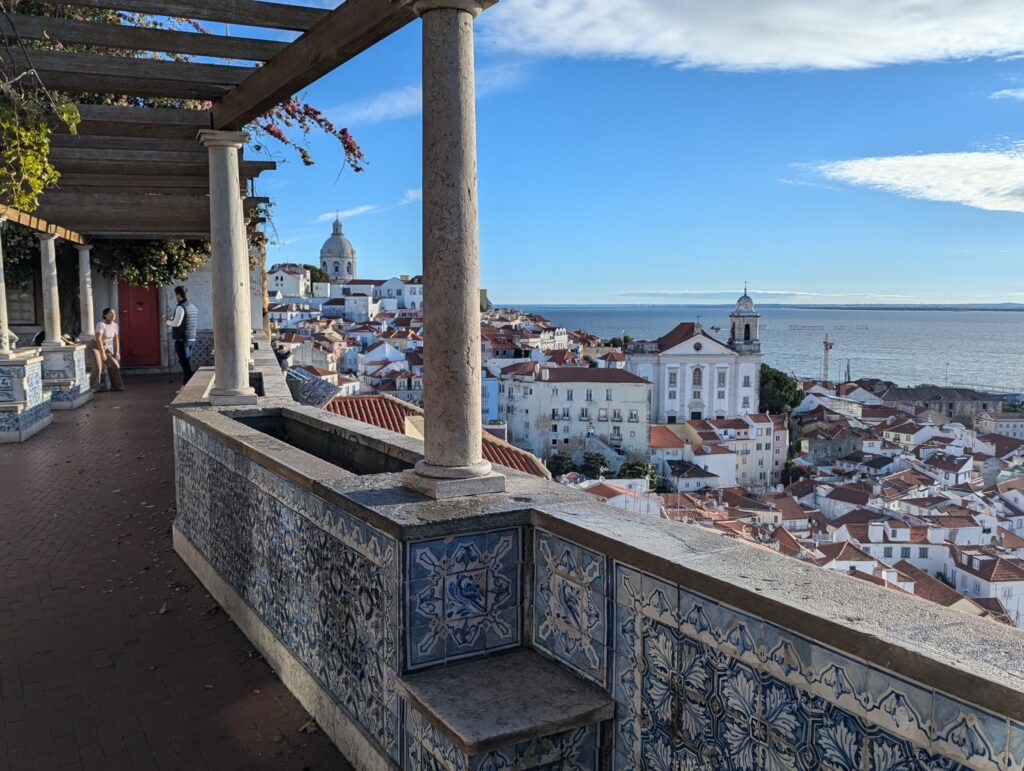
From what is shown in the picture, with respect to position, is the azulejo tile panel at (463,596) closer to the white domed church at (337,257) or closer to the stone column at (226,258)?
the stone column at (226,258)

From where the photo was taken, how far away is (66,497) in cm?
750

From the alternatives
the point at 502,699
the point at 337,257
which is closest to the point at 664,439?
the point at 502,699

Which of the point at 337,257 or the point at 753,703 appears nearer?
the point at 753,703

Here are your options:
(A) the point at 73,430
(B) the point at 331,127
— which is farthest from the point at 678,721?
(A) the point at 73,430

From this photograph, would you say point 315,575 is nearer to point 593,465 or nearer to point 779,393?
point 593,465

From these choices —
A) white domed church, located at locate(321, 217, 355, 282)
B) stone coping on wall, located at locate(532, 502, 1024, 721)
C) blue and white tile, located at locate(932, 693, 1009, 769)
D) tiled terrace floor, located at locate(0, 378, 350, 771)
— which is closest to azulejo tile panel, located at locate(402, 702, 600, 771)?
stone coping on wall, located at locate(532, 502, 1024, 721)

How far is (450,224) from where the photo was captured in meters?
3.02

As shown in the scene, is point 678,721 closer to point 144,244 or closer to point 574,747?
point 574,747

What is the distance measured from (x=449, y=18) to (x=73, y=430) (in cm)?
1008

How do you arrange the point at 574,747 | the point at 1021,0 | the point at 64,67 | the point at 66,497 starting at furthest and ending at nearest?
the point at 66,497, the point at 64,67, the point at 1021,0, the point at 574,747

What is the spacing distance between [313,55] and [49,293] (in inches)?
441

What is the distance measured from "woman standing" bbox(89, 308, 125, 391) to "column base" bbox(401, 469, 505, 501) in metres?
12.9

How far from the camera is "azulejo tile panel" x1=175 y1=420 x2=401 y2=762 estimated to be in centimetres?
289

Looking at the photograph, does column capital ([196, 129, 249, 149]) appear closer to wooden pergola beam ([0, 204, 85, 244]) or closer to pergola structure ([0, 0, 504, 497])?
pergola structure ([0, 0, 504, 497])
